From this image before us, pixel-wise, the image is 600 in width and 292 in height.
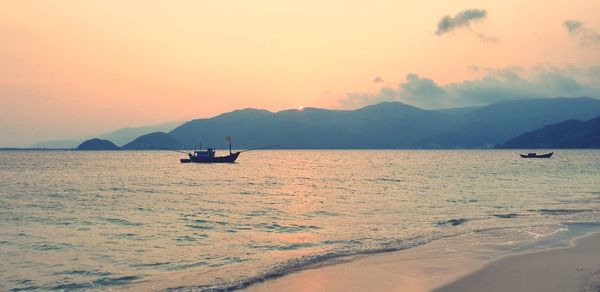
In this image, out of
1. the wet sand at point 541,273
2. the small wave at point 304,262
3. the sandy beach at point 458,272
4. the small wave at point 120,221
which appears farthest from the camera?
the small wave at point 120,221

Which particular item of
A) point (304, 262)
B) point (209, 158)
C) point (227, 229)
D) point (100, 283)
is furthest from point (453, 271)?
point (209, 158)

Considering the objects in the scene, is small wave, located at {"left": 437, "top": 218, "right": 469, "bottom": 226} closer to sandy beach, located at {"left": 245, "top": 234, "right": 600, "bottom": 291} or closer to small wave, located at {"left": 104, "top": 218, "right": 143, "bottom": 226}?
sandy beach, located at {"left": 245, "top": 234, "right": 600, "bottom": 291}

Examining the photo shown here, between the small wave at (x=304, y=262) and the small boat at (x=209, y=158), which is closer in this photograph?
the small wave at (x=304, y=262)

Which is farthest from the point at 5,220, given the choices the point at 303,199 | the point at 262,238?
the point at 303,199

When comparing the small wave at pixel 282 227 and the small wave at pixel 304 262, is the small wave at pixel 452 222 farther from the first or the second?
the small wave at pixel 282 227

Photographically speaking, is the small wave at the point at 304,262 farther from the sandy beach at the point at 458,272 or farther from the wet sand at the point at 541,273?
the wet sand at the point at 541,273

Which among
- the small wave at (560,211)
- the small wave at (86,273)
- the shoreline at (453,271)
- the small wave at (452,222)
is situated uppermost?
the shoreline at (453,271)

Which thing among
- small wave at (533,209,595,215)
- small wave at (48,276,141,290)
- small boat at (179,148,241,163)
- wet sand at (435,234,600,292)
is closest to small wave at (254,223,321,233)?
small wave at (48,276,141,290)

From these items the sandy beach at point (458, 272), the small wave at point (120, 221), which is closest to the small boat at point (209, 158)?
the small wave at point (120, 221)

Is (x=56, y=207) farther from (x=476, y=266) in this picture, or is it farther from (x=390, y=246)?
(x=476, y=266)

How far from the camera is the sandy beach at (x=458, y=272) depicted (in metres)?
16.7

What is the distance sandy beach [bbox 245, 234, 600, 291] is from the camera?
1673 centimetres

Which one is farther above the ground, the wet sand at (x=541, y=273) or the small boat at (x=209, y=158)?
the small boat at (x=209, y=158)

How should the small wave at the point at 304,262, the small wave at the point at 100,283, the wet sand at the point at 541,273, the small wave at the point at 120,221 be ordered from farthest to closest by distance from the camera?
the small wave at the point at 120,221 → the small wave at the point at 100,283 → the small wave at the point at 304,262 → the wet sand at the point at 541,273
